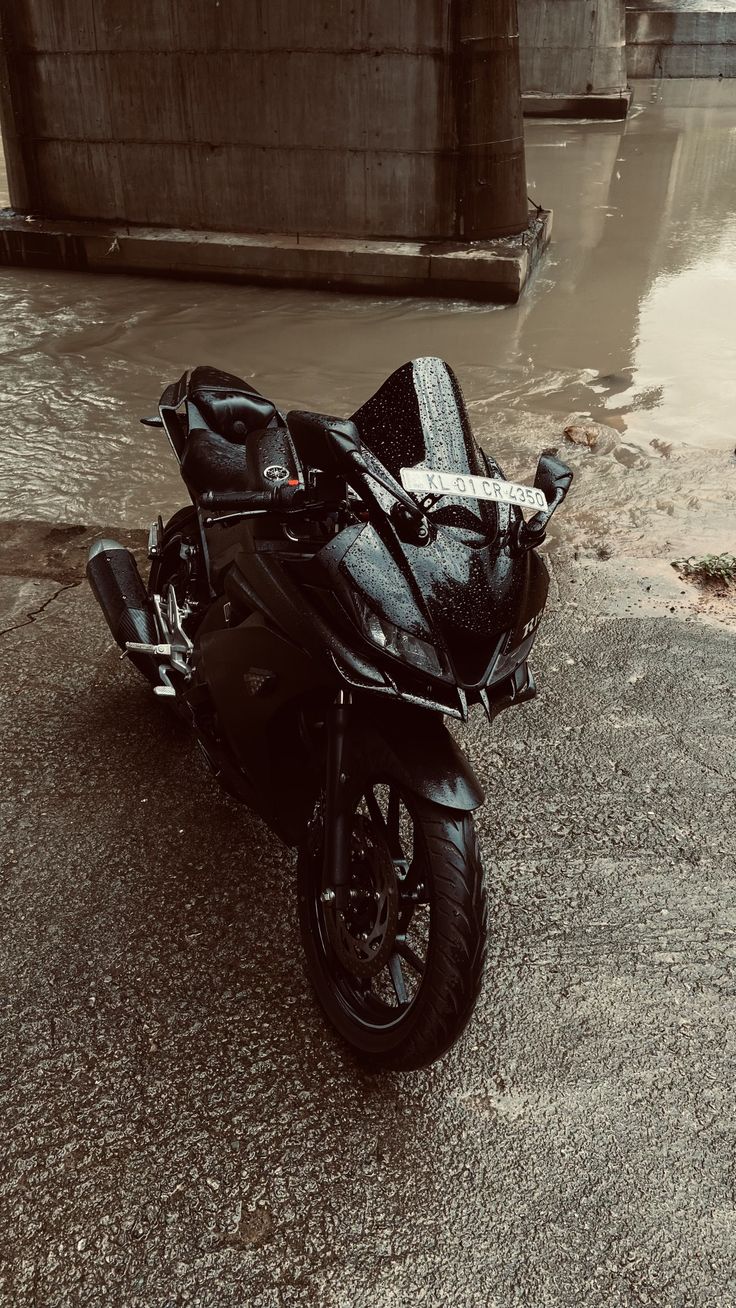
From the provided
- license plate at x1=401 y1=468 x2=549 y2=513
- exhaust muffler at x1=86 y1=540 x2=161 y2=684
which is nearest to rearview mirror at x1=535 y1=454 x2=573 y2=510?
license plate at x1=401 y1=468 x2=549 y2=513

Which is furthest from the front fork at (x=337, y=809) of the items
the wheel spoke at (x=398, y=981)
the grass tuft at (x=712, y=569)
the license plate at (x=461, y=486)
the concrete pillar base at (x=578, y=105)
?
the concrete pillar base at (x=578, y=105)

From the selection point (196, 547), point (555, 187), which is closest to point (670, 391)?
point (196, 547)

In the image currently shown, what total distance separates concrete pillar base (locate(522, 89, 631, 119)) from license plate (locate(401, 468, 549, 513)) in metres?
20.4

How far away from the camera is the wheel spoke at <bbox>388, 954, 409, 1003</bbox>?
8.65ft

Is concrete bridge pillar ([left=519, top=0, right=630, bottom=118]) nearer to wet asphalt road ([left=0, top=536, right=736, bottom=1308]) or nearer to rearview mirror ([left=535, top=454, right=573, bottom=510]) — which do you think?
wet asphalt road ([left=0, top=536, right=736, bottom=1308])

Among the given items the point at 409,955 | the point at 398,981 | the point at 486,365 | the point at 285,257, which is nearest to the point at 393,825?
the point at 409,955

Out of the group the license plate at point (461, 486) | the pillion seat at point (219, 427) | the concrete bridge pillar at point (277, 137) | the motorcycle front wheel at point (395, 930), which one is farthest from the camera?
the concrete bridge pillar at point (277, 137)

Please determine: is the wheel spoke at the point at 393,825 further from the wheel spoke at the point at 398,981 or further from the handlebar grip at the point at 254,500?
the handlebar grip at the point at 254,500

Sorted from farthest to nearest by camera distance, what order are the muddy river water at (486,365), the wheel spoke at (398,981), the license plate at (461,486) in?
1. the muddy river water at (486,365)
2. the wheel spoke at (398,981)
3. the license plate at (461,486)

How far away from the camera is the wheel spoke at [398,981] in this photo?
2.64 m

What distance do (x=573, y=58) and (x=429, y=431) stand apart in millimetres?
20819

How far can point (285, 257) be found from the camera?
970cm

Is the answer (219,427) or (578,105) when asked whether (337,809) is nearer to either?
A: (219,427)

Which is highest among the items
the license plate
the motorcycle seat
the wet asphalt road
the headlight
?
the license plate
